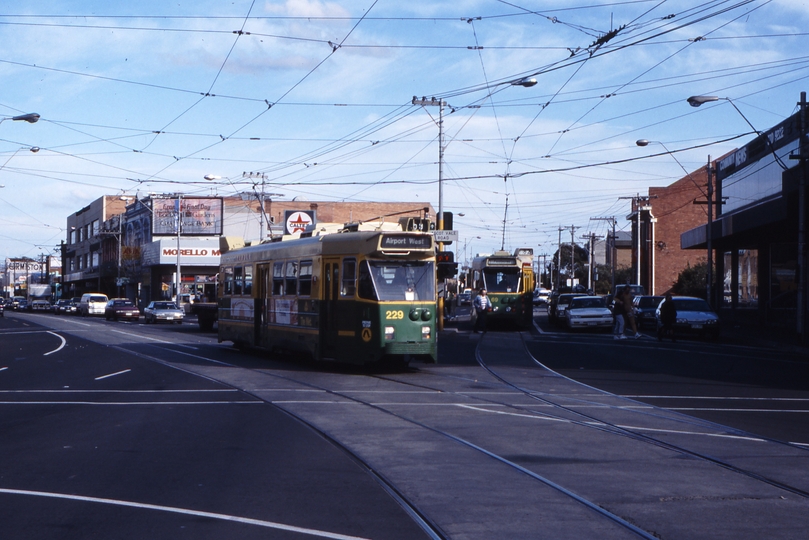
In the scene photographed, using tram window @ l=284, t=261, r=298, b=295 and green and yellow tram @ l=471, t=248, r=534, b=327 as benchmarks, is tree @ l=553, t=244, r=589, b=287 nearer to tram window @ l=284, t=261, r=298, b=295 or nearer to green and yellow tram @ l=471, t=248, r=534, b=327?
green and yellow tram @ l=471, t=248, r=534, b=327

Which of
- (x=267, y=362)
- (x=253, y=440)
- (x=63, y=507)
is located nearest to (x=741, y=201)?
(x=267, y=362)

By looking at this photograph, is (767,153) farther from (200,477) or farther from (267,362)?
(200,477)

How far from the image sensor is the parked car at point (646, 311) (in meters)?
41.8

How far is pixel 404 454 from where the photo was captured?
9.26 metres

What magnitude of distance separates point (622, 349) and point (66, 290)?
108m

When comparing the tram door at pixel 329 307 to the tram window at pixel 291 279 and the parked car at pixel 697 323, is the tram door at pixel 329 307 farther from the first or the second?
the parked car at pixel 697 323

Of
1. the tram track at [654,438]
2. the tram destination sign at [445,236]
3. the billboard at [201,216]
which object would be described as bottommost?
the tram track at [654,438]

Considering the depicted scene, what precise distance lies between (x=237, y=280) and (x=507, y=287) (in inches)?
631

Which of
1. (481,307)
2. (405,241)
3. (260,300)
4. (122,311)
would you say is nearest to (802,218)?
(481,307)

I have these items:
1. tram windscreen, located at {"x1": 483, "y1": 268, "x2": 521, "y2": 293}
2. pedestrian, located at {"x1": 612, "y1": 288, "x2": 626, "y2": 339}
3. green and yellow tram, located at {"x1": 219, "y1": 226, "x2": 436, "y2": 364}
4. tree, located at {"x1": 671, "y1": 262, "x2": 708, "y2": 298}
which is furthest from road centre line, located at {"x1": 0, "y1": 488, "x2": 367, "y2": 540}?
tree, located at {"x1": 671, "y1": 262, "x2": 708, "y2": 298}

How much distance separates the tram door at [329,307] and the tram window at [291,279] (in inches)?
64.3

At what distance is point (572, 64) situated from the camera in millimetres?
22922

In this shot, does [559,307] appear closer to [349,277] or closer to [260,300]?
[260,300]

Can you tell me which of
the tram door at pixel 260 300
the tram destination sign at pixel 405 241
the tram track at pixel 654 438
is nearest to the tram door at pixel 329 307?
the tram destination sign at pixel 405 241
